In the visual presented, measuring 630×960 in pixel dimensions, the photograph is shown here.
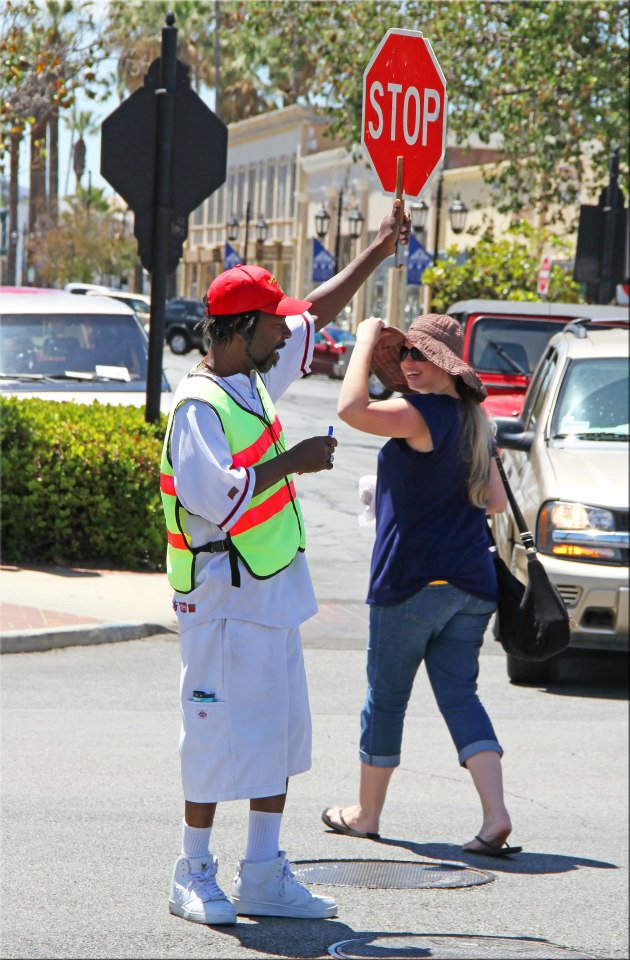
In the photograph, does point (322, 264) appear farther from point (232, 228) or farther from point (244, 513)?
point (232, 228)

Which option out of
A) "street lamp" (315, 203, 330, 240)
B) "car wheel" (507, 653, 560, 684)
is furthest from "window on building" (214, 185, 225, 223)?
"car wheel" (507, 653, 560, 684)

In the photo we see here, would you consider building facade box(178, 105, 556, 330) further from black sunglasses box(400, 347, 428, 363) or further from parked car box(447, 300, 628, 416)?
black sunglasses box(400, 347, 428, 363)

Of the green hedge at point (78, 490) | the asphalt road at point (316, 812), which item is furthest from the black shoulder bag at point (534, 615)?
the green hedge at point (78, 490)

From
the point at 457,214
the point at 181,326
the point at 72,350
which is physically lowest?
the point at 181,326

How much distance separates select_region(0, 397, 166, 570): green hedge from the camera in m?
10.3

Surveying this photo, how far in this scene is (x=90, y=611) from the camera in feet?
30.3

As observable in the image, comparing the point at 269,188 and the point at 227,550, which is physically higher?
the point at 269,188

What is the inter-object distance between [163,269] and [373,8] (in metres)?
15.0

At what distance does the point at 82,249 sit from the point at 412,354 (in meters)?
59.2

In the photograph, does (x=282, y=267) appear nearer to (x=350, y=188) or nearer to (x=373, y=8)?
(x=350, y=188)

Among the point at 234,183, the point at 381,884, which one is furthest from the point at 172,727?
the point at 234,183

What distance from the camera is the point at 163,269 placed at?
9.53m

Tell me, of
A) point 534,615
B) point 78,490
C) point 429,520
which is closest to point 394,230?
point 429,520

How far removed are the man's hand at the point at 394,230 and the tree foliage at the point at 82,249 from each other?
57.9m
